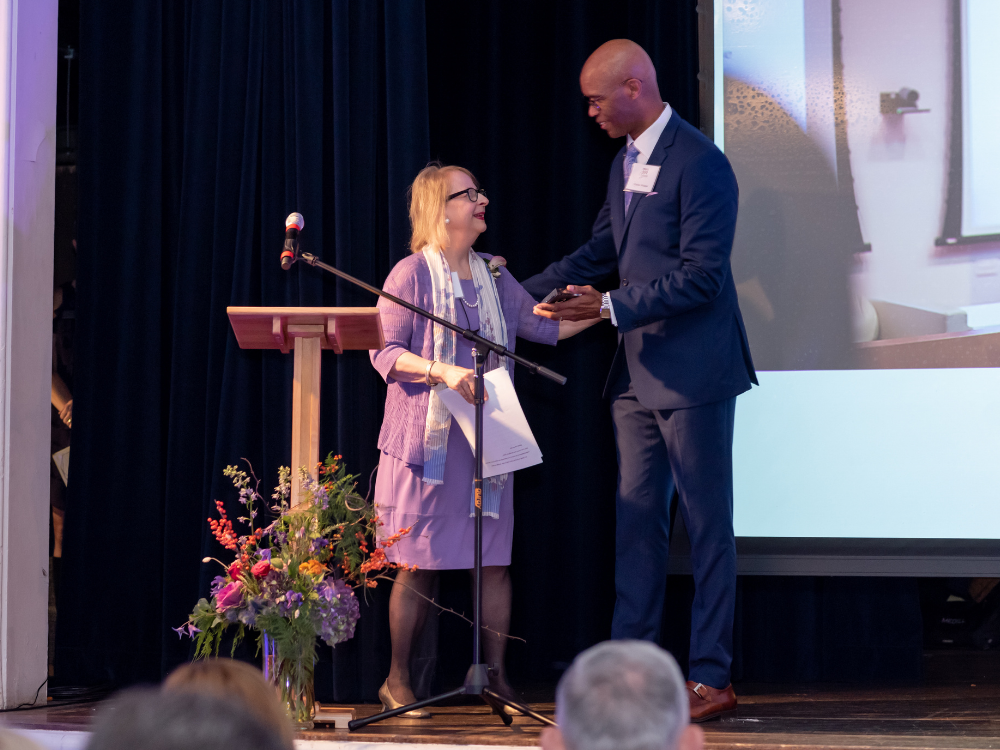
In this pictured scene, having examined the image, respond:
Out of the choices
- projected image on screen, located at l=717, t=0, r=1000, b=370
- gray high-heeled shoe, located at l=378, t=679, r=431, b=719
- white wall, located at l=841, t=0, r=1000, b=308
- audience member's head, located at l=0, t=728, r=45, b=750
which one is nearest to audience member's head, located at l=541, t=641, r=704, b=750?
audience member's head, located at l=0, t=728, r=45, b=750

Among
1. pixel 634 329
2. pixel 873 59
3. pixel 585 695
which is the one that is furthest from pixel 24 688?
pixel 873 59

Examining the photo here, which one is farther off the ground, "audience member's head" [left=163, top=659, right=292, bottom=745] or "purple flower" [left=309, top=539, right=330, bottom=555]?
"audience member's head" [left=163, top=659, right=292, bottom=745]

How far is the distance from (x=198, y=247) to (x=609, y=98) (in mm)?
1630

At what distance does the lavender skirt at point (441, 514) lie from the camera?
2.92m

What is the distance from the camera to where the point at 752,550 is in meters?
3.31

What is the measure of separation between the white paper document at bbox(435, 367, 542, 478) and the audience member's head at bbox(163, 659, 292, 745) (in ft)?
5.51

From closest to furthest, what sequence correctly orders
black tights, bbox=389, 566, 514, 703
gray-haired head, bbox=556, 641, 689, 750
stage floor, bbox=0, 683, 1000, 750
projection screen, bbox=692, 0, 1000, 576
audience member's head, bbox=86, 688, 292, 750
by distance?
audience member's head, bbox=86, 688, 292, 750
gray-haired head, bbox=556, 641, 689, 750
stage floor, bbox=0, 683, 1000, 750
black tights, bbox=389, 566, 514, 703
projection screen, bbox=692, 0, 1000, 576

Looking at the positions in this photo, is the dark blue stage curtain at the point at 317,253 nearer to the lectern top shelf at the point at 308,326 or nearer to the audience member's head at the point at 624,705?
the lectern top shelf at the point at 308,326

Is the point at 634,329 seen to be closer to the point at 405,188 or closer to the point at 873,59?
the point at 405,188

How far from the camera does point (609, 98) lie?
9.71ft

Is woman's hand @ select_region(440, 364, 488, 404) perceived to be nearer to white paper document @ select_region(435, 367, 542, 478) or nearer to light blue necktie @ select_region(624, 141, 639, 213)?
white paper document @ select_region(435, 367, 542, 478)

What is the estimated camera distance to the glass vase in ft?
8.60

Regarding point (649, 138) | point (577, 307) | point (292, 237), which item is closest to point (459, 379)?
point (577, 307)

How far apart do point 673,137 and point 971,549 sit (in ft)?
5.35
